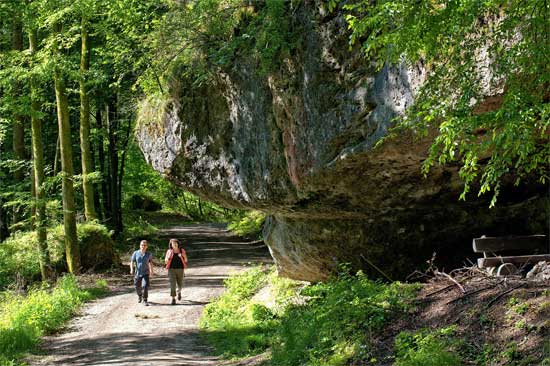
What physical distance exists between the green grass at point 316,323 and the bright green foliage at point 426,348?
23.8 inches

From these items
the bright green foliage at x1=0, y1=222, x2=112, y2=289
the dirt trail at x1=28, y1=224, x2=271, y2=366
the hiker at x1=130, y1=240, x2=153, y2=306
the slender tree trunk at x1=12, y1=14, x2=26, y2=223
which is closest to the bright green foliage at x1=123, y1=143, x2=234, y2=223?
the slender tree trunk at x1=12, y1=14, x2=26, y2=223

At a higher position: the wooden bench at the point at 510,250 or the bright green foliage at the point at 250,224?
the wooden bench at the point at 510,250

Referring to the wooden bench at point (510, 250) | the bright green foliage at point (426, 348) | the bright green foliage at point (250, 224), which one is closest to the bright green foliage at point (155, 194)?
the bright green foliage at point (250, 224)

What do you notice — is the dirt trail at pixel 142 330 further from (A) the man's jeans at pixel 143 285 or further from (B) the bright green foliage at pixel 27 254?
(B) the bright green foliage at pixel 27 254

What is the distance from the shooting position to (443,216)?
37.0 ft

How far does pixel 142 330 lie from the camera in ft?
45.8

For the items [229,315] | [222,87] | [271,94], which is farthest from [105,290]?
[271,94]

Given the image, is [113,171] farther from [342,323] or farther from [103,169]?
[342,323]

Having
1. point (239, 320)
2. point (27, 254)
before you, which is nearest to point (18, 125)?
point (27, 254)

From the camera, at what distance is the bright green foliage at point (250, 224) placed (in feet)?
112

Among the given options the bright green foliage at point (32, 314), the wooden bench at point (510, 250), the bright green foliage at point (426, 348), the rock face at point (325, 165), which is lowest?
the bright green foliage at point (32, 314)

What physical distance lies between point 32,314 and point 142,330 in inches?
98.5

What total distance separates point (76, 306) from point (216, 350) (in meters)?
6.03

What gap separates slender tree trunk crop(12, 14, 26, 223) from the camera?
21.6 m
